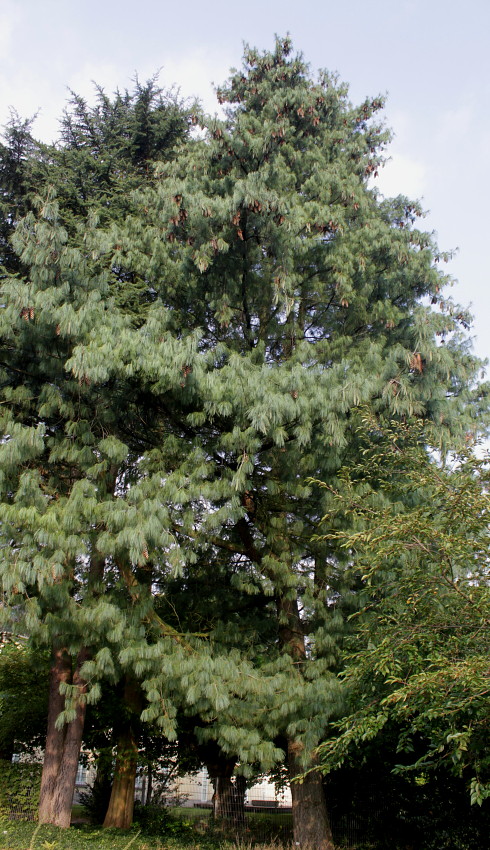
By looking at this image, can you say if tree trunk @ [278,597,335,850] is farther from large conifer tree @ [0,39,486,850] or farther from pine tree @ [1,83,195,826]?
pine tree @ [1,83,195,826]

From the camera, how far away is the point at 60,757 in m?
8.76

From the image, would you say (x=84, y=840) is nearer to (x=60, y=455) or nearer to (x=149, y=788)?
(x=60, y=455)

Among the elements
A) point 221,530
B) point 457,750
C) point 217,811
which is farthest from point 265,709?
point 217,811

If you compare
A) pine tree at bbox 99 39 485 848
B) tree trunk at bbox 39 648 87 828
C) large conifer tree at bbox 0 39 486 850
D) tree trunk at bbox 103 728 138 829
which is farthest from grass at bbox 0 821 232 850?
pine tree at bbox 99 39 485 848

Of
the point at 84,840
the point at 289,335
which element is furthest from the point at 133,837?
the point at 289,335

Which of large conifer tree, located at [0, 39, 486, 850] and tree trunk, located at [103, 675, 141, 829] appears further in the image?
tree trunk, located at [103, 675, 141, 829]

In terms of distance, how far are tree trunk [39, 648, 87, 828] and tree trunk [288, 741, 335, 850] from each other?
9.80 ft

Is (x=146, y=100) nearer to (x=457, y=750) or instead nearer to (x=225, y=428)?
(x=225, y=428)

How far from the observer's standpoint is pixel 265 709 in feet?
19.8

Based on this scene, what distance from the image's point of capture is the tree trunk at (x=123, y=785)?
941 centimetres

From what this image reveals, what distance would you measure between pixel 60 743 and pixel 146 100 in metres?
10.6

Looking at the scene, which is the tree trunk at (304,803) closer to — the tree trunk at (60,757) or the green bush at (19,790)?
the tree trunk at (60,757)

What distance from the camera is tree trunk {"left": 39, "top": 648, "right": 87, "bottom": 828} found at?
328 inches

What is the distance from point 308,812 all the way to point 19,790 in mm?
5749
